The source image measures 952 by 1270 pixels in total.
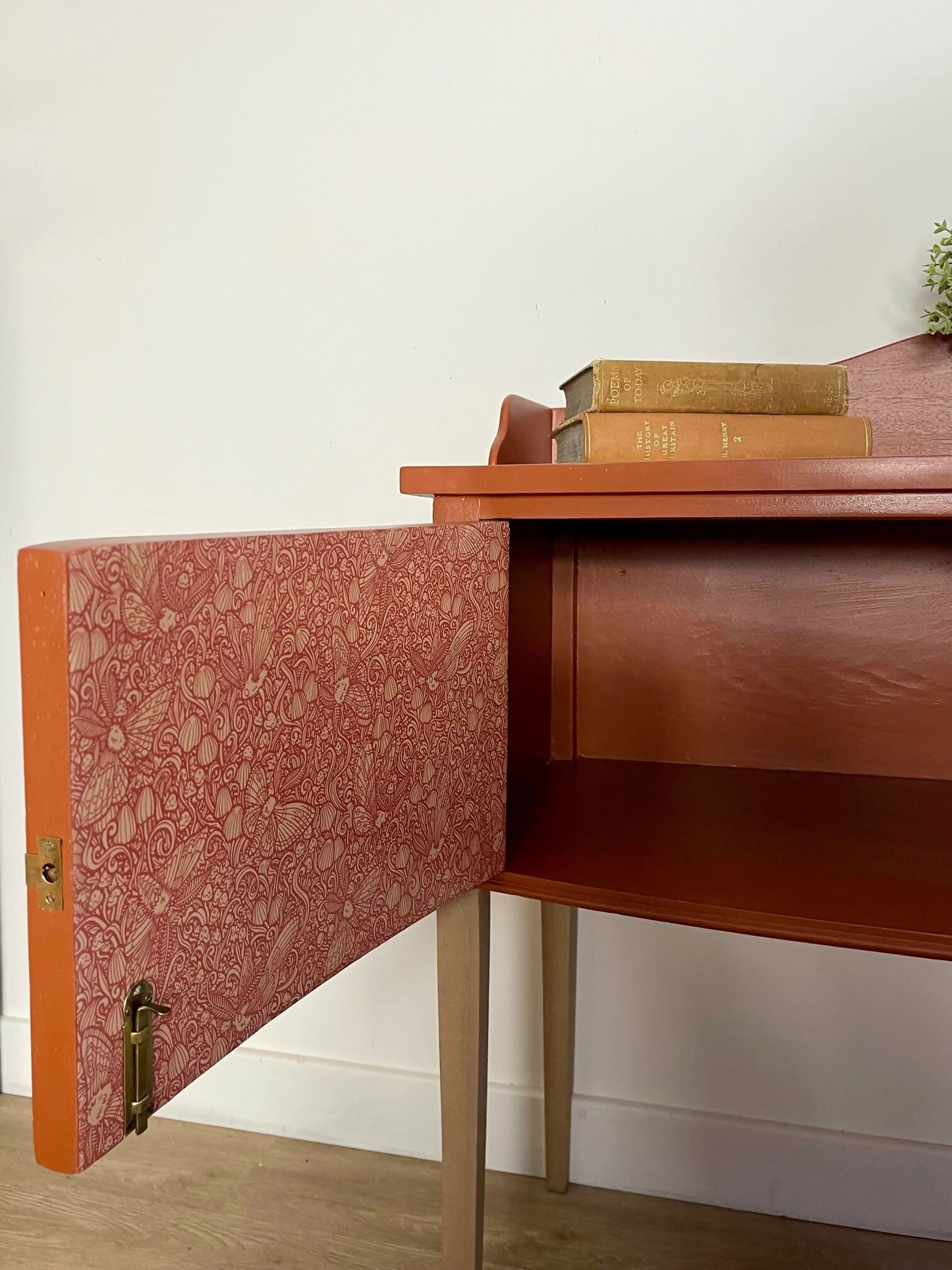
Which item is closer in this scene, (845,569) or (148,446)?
(845,569)

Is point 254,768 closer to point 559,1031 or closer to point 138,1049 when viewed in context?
point 138,1049

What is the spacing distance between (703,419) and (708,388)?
0.03 meters

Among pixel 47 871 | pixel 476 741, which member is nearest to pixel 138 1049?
pixel 47 871

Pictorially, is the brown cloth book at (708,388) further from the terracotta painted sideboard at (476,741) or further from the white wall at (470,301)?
the white wall at (470,301)

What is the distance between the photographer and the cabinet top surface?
0.75 meters

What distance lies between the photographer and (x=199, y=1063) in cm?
57

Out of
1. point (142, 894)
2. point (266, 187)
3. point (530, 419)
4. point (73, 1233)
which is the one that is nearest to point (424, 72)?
point (266, 187)

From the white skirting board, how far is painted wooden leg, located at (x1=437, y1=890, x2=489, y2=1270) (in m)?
0.66

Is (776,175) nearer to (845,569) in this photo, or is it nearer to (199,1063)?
(845,569)

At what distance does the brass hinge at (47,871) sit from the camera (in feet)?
1.55

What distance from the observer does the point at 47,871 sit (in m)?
0.48

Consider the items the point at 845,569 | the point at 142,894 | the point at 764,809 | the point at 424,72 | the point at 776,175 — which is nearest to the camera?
the point at 142,894

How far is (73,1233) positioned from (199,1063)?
40.6 inches

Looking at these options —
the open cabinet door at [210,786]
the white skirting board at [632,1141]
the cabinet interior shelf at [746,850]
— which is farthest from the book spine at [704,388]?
the white skirting board at [632,1141]
